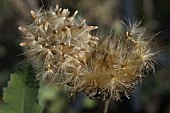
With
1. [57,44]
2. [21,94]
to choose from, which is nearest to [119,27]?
[21,94]

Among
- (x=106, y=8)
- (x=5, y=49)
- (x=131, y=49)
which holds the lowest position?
(x=131, y=49)

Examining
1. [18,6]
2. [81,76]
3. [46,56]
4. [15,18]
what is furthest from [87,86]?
[15,18]

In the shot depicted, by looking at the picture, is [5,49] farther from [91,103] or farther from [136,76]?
[136,76]

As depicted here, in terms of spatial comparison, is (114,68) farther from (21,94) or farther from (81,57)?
(21,94)

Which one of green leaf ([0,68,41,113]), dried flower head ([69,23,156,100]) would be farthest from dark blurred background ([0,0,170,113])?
dried flower head ([69,23,156,100])

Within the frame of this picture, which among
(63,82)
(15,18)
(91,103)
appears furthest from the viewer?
(15,18)

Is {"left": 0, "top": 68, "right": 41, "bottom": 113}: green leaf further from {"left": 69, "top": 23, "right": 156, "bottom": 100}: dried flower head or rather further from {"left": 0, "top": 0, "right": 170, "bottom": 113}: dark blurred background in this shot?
{"left": 0, "top": 0, "right": 170, "bottom": 113}: dark blurred background

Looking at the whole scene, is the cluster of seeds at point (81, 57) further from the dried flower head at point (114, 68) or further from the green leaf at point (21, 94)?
the green leaf at point (21, 94)

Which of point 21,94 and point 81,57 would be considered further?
point 21,94
